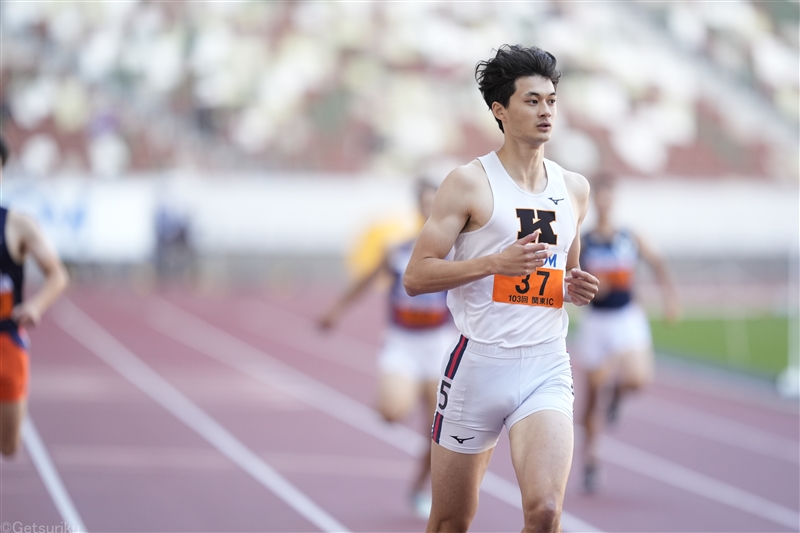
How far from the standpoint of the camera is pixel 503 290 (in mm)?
4242

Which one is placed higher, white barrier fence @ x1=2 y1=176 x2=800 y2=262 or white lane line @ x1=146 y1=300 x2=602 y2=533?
white barrier fence @ x1=2 y1=176 x2=800 y2=262

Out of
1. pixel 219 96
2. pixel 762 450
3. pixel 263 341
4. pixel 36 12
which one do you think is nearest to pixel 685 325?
pixel 263 341

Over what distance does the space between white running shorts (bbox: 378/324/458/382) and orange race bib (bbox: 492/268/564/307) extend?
10.3 ft

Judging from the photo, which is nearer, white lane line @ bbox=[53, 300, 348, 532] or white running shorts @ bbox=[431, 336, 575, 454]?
white running shorts @ bbox=[431, 336, 575, 454]

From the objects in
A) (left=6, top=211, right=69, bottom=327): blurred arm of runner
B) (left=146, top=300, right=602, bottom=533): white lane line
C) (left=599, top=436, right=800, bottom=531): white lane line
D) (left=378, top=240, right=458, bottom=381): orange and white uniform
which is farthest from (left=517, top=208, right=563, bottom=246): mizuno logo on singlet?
(left=599, top=436, right=800, bottom=531): white lane line

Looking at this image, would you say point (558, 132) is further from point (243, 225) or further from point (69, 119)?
point (69, 119)

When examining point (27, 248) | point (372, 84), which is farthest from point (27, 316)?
point (372, 84)

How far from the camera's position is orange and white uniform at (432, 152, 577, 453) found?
13.9 feet

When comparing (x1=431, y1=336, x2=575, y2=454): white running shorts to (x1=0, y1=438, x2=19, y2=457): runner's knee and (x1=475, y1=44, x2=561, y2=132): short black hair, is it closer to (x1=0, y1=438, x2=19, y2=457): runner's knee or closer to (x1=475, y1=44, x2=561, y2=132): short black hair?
(x1=475, y1=44, x2=561, y2=132): short black hair

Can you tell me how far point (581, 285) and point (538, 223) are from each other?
0.95 ft

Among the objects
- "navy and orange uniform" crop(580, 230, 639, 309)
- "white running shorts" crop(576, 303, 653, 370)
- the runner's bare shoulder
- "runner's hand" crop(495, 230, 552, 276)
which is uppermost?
the runner's bare shoulder

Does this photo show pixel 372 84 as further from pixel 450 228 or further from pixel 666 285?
pixel 450 228

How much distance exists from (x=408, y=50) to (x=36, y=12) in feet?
35.3
